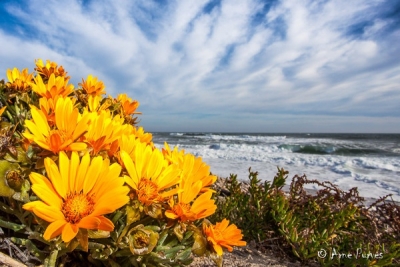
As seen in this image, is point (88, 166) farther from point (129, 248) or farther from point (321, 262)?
point (321, 262)

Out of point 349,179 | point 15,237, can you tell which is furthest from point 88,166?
point 349,179

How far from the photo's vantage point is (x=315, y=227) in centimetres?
206

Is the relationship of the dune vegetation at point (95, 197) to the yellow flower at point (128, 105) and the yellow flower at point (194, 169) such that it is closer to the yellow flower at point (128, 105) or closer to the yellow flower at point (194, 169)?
the yellow flower at point (194, 169)

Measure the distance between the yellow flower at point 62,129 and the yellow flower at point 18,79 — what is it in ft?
2.72

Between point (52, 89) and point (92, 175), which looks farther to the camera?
point (52, 89)

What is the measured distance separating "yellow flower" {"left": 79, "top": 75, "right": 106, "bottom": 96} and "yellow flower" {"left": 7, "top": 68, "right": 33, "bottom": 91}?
10.4 inches

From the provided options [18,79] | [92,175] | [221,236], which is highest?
[18,79]

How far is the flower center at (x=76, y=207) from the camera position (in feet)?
2.15

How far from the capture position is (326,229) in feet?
6.32

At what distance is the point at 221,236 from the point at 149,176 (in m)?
0.29

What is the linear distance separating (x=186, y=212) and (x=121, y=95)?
109 cm

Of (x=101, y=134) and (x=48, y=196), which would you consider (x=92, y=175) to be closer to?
(x=48, y=196)

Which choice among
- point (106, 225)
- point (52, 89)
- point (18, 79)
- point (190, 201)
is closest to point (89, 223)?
point (106, 225)

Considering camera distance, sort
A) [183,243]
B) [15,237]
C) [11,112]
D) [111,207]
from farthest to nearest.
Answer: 1. [11,112]
2. [183,243]
3. [15,237]
4. [111,207]
